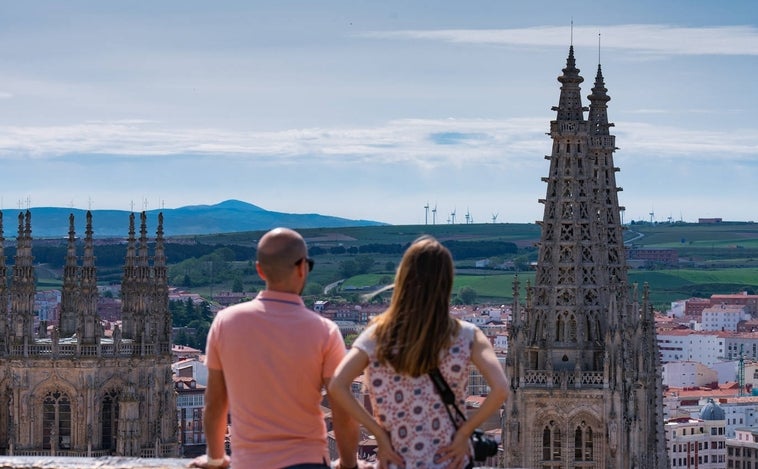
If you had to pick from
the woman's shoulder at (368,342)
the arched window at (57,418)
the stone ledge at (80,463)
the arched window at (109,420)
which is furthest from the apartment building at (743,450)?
the woman's shoulder at (368,342)

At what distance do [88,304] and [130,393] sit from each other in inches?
97.1

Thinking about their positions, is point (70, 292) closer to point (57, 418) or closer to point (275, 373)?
point (57, 418)

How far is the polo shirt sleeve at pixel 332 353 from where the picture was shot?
13.7 meters

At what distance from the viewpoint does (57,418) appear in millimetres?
47844

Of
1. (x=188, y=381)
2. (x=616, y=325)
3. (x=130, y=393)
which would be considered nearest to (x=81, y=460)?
(x=130, y=393)

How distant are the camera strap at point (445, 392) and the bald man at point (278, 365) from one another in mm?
737

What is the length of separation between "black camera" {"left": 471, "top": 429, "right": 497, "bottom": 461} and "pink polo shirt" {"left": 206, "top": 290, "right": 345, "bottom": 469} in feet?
3.62

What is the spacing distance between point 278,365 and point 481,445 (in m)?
1.52

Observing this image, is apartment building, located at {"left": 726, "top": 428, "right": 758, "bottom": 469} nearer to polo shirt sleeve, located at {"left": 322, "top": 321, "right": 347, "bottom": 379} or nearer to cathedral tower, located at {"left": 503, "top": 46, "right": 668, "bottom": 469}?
cathedral tower, located at {"left": 503, "top": 46, "right": 668, "bottom": 469}

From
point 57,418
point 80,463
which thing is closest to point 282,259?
point 80,463

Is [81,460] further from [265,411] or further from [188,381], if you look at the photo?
[188,381]

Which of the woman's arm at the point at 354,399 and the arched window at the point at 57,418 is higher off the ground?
the woman's arm at the point at 354,399

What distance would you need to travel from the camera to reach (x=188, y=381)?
4227 inches

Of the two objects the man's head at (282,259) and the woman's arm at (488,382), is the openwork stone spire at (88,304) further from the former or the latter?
the woman's arm at (488,382)
